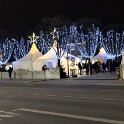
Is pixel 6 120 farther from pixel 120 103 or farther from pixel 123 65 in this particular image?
pixel 123 65

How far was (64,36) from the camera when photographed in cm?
6100

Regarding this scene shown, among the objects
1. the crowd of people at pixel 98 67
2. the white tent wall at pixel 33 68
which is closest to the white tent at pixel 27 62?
the white tent wall at pixel 33 68

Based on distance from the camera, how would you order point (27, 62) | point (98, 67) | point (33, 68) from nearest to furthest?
point (98, 67), point (33, 68), point (27, 62)

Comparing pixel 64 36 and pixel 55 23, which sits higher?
pixel 55 23

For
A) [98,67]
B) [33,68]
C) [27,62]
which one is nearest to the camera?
[98,67]

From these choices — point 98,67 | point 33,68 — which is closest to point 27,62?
point 33,68

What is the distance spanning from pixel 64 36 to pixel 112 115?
4995 cm

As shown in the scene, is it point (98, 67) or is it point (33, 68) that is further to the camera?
point (33, 68)

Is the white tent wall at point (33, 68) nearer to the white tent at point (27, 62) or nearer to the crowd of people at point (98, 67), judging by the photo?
the white tent at point (27, 62)

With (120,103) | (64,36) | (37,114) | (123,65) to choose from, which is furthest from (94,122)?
(64,36)

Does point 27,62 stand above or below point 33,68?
above

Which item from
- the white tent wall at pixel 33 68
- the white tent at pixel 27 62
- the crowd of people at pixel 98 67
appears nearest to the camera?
the white tent wall at pixel 33 68

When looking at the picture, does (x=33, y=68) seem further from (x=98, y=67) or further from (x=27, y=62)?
(x=98, y=67)

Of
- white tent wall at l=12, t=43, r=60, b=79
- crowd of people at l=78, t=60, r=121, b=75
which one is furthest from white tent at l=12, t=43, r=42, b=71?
crowd of people at l=78, t=60, r=121, b=75
